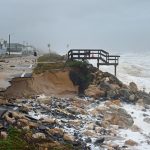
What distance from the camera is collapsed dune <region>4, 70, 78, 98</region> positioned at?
24703mm

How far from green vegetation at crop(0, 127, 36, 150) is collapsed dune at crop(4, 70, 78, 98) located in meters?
7.86

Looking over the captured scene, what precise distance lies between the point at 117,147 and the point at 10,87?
8975 mm

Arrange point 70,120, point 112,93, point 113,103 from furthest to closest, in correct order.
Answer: point 112,93
point 113,103
point 70,120

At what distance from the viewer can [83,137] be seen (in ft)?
57.0

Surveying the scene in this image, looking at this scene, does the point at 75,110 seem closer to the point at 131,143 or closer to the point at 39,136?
the point at 131,143

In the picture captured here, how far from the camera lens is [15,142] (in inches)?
548

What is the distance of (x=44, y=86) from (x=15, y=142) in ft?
43.2

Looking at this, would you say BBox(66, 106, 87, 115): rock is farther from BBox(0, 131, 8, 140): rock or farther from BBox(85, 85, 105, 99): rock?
BBox(0, 131, 8, 140): rock

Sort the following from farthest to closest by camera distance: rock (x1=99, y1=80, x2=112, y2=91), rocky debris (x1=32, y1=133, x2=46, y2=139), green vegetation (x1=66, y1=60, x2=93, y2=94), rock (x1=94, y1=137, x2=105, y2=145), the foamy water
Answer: the foamy water
green vegetation (x1=66, y1=60, x2=93, y2=94)
rock (x1=99, y1=80, x2=112, y2=91)
rock (x1=94, y1=137, x2=105, y2=145)
rocky debris (x1=32, y1=133, x2=46, y2=139)

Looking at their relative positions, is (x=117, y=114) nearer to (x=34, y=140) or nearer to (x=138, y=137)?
(x=138, y=137)

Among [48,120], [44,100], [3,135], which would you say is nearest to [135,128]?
[48,120]

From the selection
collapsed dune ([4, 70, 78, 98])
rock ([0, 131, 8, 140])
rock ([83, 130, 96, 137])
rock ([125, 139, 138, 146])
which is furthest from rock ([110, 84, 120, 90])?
rock ([0, 131, 8, 140])

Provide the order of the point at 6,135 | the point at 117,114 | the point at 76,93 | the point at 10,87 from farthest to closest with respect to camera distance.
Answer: the point at 76,93, the point at 10,87, the point at 117,114, the point at 6,135

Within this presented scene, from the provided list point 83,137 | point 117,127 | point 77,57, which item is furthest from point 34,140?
A: point 77,57
